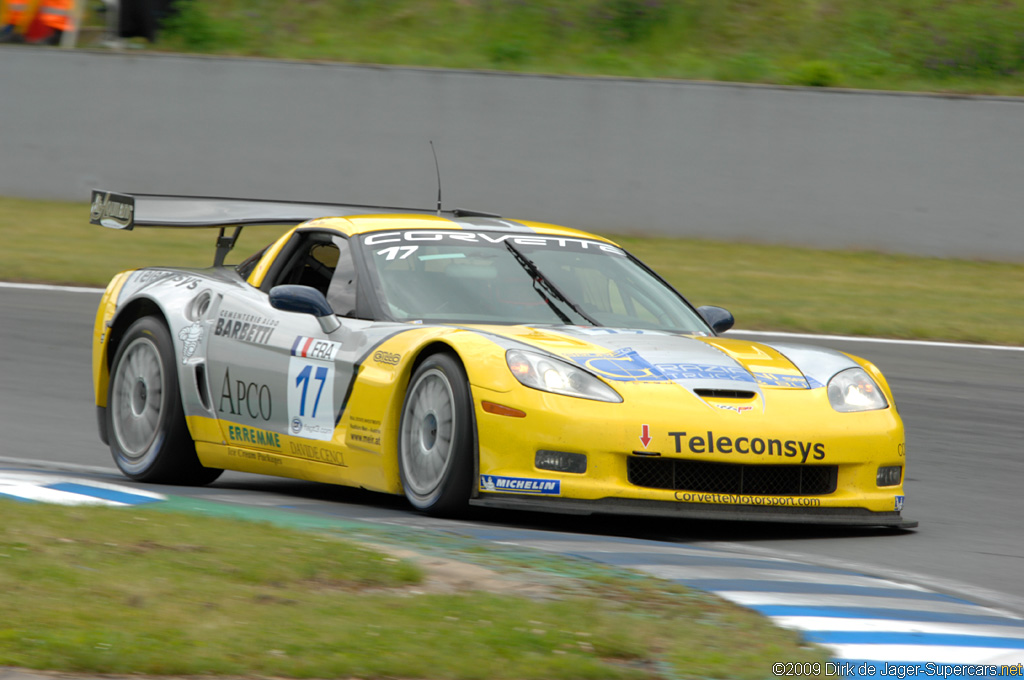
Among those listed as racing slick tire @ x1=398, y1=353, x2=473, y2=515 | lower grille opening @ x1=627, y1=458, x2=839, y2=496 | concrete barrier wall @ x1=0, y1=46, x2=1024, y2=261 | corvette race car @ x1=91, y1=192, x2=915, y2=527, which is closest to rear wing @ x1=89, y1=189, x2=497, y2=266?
corvette race car @ x1=91, y1=192, x2=915, y2=527

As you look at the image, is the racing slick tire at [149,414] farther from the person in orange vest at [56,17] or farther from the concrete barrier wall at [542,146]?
the person in orange vest at [56,17]

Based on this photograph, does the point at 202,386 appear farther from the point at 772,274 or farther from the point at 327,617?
the point at 772,274

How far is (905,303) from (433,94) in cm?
772

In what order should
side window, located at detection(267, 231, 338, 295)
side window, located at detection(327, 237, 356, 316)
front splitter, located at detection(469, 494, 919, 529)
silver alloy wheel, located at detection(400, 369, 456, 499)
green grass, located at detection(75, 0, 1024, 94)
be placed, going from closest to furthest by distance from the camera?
front splitter, located at detection(469, 494, 919, 529) → silver alloy wheel, located at detection(400, 369, 456, 499) → side window, located at detection(327, 237, 356, 316) → side window, located at detection(267, 231, 338, 295) → green grass, located at detection(75, 0, 1024, 94)

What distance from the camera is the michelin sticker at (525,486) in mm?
5719

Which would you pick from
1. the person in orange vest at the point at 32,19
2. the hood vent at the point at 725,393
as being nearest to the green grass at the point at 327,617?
the hood vent at the point at 725,393

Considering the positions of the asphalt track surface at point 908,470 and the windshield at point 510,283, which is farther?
the windshield at point 510,283

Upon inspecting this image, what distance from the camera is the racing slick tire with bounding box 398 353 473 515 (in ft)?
19.0

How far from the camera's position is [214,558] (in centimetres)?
458

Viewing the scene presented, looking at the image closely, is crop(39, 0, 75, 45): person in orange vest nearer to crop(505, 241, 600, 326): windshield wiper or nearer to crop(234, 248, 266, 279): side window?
crop(234, 248, 266, 279): side window

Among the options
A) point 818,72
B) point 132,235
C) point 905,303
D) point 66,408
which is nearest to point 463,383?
point 66,408

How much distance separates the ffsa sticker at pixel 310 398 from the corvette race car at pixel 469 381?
0.03 ft

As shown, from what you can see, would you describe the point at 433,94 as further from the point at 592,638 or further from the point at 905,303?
the point at 592,638

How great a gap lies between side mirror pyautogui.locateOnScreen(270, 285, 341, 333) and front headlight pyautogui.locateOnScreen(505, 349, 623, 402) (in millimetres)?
1100
